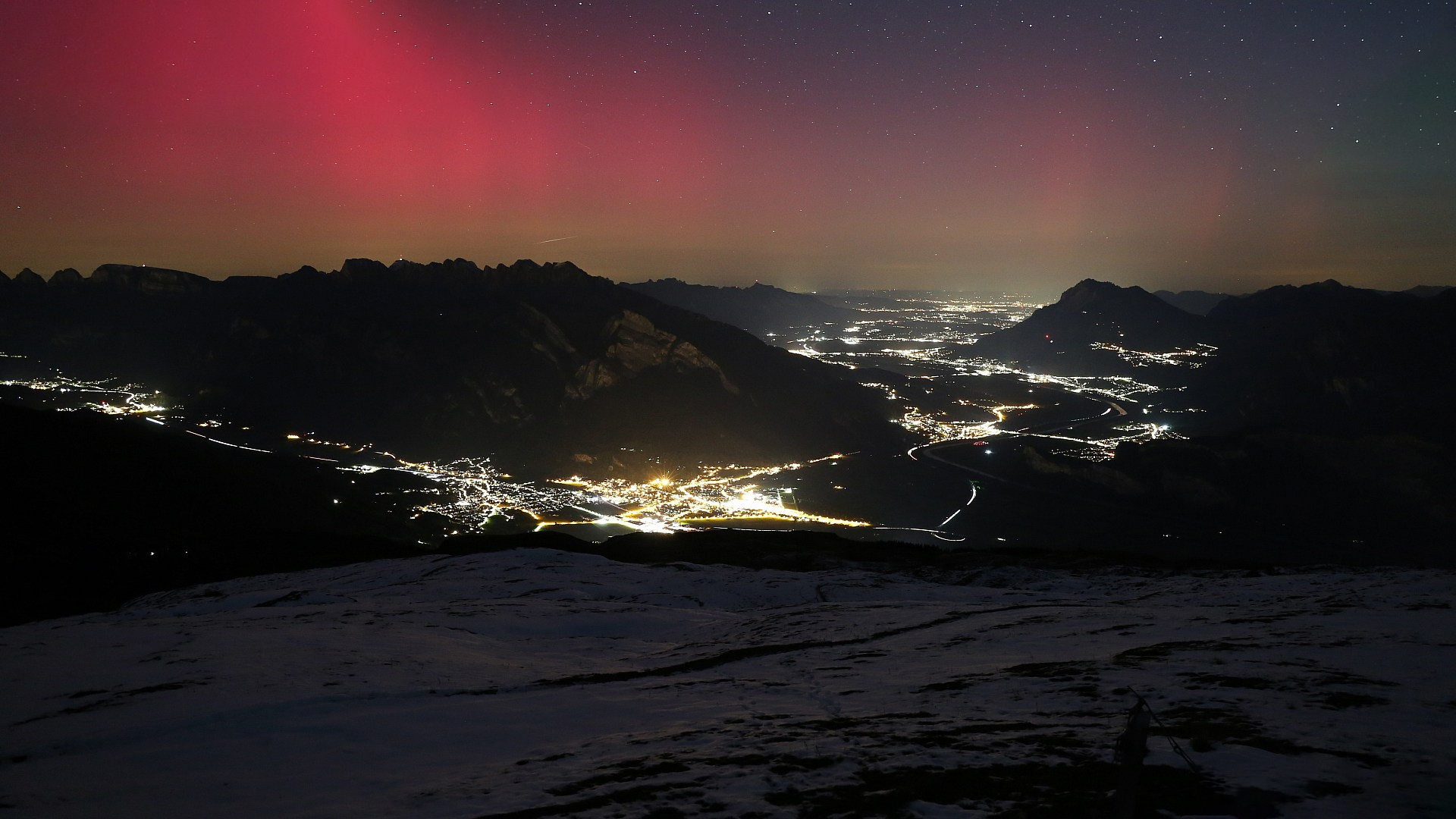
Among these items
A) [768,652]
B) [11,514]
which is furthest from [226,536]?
[768,652]

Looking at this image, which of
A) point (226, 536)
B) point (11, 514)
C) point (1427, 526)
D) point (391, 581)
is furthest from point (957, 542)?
point (11, 514)

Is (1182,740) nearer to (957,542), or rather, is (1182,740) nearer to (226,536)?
(226,536)

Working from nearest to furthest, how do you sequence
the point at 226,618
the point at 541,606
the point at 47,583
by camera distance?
the point at 226,618
the point at 541,606
the point at 47,583

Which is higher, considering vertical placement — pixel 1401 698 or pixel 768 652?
pixel 1401 698

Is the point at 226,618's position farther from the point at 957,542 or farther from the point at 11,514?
the point at 957,542

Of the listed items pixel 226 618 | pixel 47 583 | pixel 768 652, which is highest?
pixel 768 652

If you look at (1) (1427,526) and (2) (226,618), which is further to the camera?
(1) (1427,526)

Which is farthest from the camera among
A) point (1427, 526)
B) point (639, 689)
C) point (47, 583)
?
point (1427, 526)
